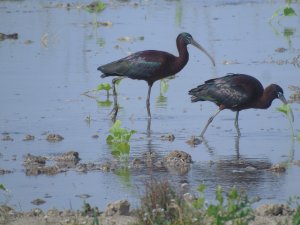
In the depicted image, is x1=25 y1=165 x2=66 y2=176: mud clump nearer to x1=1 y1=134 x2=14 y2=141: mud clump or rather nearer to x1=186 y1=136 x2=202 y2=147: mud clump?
x1=1 y1=134 x2=14 y2=141: mud clump

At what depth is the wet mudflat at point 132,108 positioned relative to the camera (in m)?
10.2

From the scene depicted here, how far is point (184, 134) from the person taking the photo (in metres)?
12.6

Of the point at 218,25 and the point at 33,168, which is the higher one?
the point at 218,25

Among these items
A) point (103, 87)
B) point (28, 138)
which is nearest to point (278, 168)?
point (28, 138)

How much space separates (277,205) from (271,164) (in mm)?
2426

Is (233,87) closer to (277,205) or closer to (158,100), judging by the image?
(158,100)

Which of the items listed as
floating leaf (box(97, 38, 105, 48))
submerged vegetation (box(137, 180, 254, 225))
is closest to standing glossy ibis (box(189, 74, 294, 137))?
submerged vegetation (box(137, 180, 254, 225))

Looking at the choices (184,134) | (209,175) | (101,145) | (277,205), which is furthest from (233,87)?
(277,205)

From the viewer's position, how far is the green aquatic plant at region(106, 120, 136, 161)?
35.8ft

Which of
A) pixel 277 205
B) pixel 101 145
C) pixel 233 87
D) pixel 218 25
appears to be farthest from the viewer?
pixel 218 25

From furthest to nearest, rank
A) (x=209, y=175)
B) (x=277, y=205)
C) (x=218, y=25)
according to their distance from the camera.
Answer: (x=218, y=25) < (x=209, y=175) < (x=277, y=205)

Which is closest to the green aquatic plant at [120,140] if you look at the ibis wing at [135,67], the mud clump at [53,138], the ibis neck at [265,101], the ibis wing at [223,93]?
the mud clump at [53,138]

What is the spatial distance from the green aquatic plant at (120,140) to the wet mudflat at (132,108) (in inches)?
5.5

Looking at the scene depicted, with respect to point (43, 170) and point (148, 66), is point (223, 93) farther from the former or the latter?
point (43, 170)
